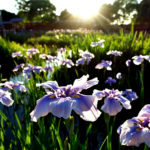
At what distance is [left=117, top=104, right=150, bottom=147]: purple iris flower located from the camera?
2.28ft

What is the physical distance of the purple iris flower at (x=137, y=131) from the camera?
0.69 m

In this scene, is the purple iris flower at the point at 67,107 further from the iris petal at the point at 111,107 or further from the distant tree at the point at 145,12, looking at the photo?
the distant tree at the point at 145,12

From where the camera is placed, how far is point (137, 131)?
731 millimetres

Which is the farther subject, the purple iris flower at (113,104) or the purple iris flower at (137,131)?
the purple iris flower at (113,104)

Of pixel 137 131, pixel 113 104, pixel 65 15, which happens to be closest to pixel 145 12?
pixel 65 15

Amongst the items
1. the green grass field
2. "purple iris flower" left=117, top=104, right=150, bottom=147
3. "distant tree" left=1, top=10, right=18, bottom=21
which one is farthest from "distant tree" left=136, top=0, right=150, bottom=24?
"distant tree" left=1, top=10, right=18, bottom=21

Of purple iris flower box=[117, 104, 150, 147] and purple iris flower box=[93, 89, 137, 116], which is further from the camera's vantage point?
purple iris flower box=[93, 89, 137, 116]

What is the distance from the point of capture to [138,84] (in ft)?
8.95

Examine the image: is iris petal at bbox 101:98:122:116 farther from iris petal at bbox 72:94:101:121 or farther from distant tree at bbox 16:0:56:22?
distant tree at bbox 16:0:56:22

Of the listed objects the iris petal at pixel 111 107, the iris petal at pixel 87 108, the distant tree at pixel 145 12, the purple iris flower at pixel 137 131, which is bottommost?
the iris petal at pixel 111 107

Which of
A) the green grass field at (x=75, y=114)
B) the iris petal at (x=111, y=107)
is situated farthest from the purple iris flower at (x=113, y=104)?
the green grass field at (x=75, y=114)

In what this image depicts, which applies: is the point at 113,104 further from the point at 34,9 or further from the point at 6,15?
the point at 6,15

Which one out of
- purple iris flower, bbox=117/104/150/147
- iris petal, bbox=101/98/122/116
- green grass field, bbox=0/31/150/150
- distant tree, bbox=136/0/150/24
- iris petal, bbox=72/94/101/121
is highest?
distant tree, bbox=136/0/150/24

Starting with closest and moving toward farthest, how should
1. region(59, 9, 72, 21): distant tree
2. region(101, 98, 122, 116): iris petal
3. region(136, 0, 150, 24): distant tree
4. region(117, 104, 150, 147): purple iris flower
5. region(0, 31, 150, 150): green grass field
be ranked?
region(117, 104, 150, 147): purple iris flower
region(101, 98, 122, 116): iris petal
region(0, 31, 150, 150): green grass field
region(136, 0, 150, 24): distant tree
region(59, 9, 72, 21): distant tree
